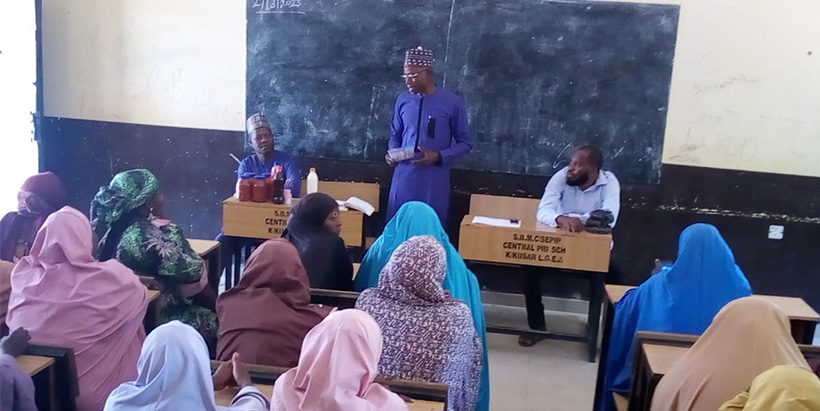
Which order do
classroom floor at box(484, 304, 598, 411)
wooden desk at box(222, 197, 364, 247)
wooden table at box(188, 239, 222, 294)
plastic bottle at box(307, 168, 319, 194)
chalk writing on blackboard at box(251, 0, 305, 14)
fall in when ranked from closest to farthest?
classroom floor at box(484, 304, 598, 411), wooden table at box(188, 239, 222, 294), wooden desk at box(222, 197, 364, 247), plastic bottle at box(307, 168, 319, 194), chalk writing on blackboard at box(251, 0, 305, 14)

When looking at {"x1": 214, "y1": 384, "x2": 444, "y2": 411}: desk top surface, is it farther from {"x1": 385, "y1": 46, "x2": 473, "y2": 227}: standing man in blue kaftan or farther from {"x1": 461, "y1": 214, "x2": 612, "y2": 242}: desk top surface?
{"x1": 385, "y1": 46, "x2": 473, "y2": 227}: standing man in blue kaftan

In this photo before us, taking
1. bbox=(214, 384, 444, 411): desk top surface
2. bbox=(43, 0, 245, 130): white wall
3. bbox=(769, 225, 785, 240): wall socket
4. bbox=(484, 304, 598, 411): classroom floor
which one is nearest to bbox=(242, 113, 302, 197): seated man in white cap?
bbox=(43, 0, 245, 130): white wall

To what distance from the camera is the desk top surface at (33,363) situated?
80.6 inches

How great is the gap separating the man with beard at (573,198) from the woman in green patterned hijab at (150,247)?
2208 mm

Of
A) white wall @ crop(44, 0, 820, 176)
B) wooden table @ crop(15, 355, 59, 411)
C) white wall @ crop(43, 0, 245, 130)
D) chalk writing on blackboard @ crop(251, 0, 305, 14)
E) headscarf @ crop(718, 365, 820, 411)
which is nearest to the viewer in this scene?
headscarf @ crop(718, 365, 820, 411)

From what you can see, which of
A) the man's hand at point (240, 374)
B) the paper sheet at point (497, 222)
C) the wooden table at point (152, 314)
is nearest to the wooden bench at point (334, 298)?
the wooden table at point (152, 314)

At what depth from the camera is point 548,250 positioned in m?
4.14

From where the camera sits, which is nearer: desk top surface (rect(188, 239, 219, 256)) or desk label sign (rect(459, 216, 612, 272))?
desk top surface (rect(188, 239, 219, 256))

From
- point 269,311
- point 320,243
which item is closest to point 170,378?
point 269,311

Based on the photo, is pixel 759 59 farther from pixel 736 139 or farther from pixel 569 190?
pixel 569 190

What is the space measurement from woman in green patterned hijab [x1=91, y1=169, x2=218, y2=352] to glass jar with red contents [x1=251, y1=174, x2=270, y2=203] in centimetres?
139

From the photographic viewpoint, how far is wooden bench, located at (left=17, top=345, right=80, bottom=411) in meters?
2.14

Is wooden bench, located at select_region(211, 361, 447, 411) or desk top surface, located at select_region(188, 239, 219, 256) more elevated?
desk top surface, located at select_region(188, 239, 219, 256)

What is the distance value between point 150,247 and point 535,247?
2.24 metres
